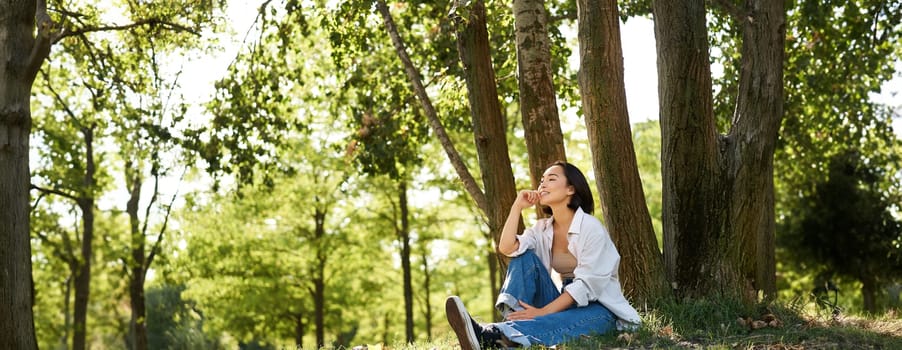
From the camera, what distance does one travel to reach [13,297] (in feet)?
33.0

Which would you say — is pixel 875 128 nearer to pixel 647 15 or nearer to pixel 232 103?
pixel 647 15

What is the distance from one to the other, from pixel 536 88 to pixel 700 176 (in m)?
1.99

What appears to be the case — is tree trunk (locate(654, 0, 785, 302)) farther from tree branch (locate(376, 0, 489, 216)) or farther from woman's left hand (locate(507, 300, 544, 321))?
tree branch (locate(376, 0, 489, 216))

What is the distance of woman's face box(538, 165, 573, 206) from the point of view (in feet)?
22.0

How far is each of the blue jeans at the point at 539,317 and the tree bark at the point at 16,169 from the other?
6.31 m

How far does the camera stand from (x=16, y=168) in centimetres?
1040

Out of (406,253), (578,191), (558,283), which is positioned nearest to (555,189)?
(578,191)

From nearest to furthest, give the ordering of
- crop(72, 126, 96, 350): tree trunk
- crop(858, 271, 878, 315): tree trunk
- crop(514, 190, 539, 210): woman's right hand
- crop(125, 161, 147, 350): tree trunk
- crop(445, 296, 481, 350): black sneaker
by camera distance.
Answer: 1. crop(445, 296, 481, 350): black sneaker
2. crop(514, 190, 539, 210): woman's right hand
3. crop(72, 126, 96, 350): tree trunk
4. crop(125, 161, 147, 350): tree trunk
5. crop(858, 271, 878, 315): tree trunk

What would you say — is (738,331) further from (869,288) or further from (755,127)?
(869,288)

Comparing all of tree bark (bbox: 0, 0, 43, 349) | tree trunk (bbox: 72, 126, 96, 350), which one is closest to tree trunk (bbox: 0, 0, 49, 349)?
tree bark (bbox: 0, 0, 43, 349)

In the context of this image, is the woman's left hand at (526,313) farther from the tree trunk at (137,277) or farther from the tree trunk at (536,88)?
the tree trunk at (137,277)

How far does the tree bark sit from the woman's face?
255 inches

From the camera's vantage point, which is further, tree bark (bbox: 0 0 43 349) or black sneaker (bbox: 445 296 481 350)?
tree bark (bbox: 0 0 43 349)

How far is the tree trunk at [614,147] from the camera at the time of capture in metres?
8.31
